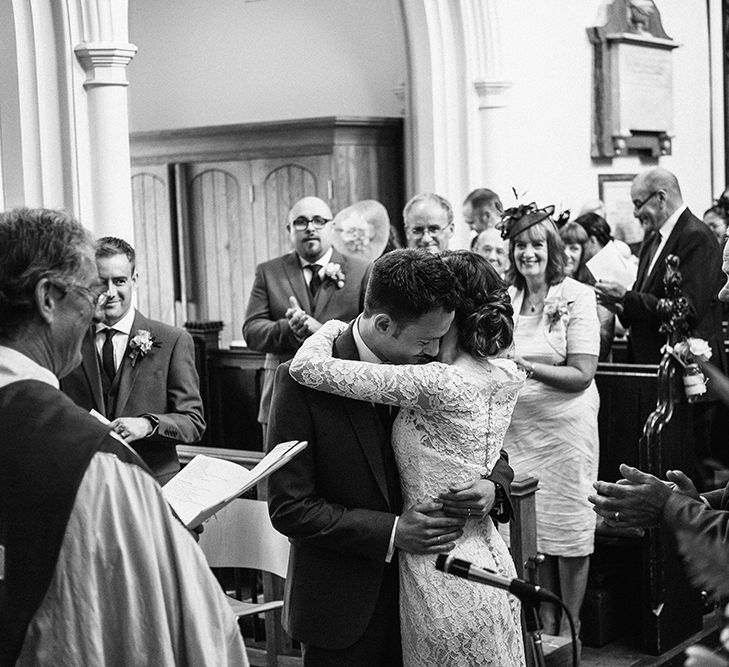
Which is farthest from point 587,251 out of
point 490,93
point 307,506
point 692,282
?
point 307,506

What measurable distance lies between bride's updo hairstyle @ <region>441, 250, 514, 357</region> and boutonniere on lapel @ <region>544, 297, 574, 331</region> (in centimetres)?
187

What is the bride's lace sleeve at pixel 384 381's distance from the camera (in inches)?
102

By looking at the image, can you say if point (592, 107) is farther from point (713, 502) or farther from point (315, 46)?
point (713, 502)

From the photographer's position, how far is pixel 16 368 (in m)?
1.95

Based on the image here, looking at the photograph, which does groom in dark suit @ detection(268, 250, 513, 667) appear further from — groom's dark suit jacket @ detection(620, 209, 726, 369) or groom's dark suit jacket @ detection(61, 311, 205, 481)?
groom's dark suit jacket @ detection(620, 209, 726, 369)

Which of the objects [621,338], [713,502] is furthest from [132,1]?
[713,502]

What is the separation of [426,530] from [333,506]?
0.69 feet

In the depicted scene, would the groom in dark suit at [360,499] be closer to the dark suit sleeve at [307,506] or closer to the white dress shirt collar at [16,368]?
the dark suit sleeve at [307,506]

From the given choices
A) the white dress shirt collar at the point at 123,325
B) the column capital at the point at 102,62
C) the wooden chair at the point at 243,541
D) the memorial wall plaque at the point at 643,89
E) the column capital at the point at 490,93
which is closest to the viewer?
the wooden chair at the point at 243,541

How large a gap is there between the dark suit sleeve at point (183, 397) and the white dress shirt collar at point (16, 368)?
1.87m

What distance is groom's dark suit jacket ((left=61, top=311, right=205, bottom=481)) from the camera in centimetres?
384

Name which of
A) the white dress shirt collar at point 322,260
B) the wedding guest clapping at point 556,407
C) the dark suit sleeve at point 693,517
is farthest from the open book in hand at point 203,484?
the white dress shirt collar at point 322,260

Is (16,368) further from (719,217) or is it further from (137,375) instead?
(719,217)

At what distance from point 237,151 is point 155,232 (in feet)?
3.61
